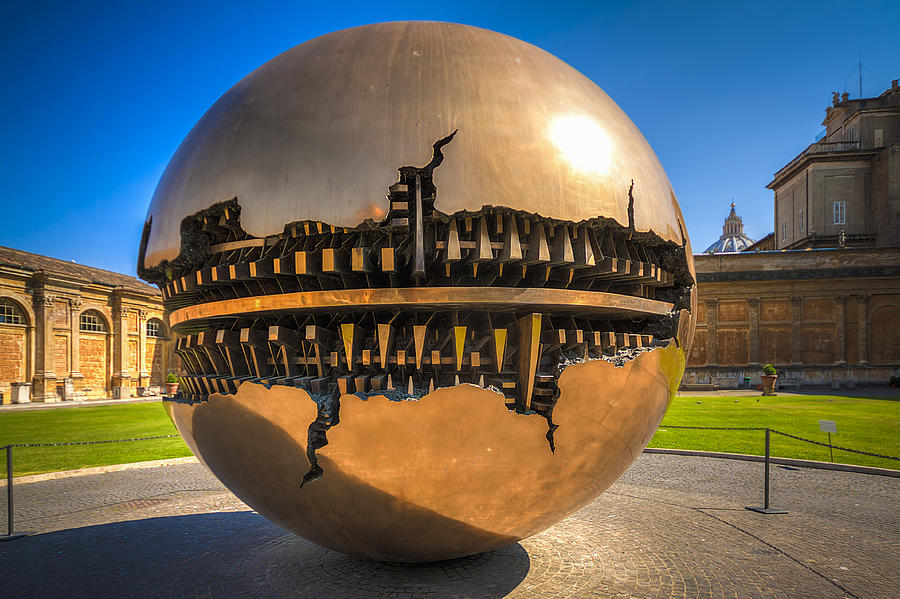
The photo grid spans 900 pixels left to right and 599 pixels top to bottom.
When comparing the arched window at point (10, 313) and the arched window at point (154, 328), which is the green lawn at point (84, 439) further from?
the arched window at point (154, 328)

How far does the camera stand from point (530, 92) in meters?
3.52

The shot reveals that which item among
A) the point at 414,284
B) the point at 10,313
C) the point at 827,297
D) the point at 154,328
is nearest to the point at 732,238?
the point at 827,297

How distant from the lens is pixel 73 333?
126 feet

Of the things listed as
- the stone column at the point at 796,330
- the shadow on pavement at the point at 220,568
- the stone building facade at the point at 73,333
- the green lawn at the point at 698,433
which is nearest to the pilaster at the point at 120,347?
the stone building facade at the point at 73,333

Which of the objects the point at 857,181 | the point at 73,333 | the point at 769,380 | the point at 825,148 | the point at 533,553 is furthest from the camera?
the point at 825,148

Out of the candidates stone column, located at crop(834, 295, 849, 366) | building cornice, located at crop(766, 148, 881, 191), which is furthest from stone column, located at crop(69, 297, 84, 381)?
building cornice, located at crop(766, 148, 881, 191)

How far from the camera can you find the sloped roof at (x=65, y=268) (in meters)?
36.5

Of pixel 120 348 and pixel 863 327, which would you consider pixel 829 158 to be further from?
pixel 120 348

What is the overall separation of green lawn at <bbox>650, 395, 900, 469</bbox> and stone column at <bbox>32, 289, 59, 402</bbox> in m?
37.4

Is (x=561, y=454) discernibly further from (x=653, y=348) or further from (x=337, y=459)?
(x=337, y=459)

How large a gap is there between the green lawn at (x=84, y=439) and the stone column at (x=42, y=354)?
52.2 ft

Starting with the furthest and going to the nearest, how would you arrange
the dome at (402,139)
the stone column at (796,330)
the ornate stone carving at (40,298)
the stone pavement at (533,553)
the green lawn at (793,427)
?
the stone column at (796,330), the ornate stone carving at (40,298), the green lawn at (793,427), the stone pavement at (533,553), the dome at (402,139)

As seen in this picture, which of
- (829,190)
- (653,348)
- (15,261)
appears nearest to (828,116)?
(829,190)

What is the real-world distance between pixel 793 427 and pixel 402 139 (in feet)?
53.7
